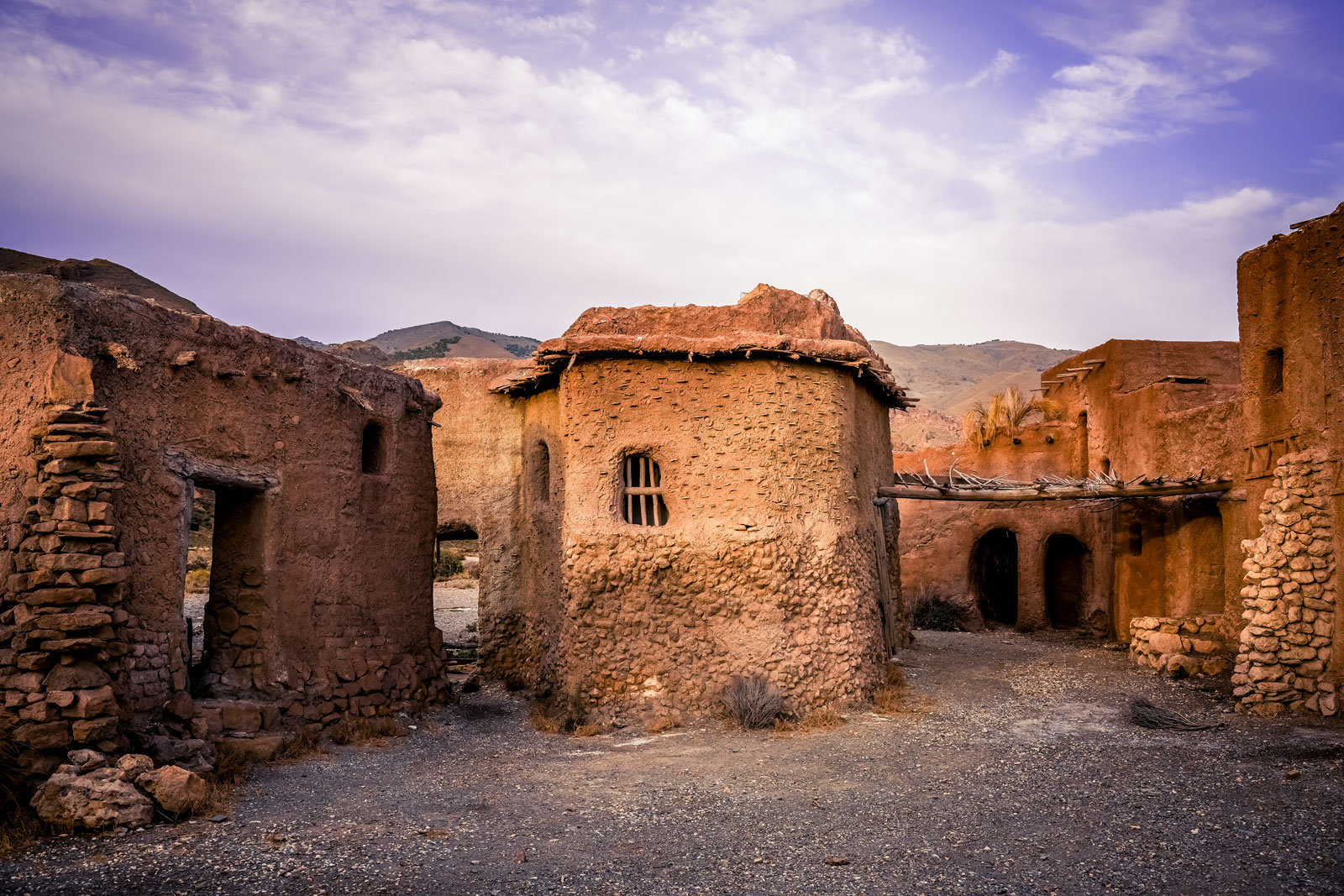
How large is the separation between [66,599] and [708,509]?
657cm

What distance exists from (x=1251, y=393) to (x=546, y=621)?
9487 millimetres

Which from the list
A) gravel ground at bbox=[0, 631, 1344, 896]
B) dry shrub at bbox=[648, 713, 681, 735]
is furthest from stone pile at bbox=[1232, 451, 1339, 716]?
dry shrub at bbox=[648, 713, 681, 735]

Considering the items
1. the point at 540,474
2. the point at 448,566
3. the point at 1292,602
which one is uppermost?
the point at 540,474

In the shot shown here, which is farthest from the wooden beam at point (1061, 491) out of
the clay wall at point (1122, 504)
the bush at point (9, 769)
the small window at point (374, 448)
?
the bush at point (9, 769)

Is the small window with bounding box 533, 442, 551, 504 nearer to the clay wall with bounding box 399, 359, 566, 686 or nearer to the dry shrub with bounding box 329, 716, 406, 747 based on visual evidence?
the clay wall with bounding box 399, 359, 566, 686

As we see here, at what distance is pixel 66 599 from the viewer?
759 centimetres

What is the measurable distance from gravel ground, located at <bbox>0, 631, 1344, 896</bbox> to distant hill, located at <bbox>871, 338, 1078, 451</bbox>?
117 feet

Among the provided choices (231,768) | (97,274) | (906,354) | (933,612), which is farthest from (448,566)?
(906,354)

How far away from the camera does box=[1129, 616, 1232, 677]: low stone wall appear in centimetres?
1311

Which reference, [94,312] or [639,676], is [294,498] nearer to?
[94,312]

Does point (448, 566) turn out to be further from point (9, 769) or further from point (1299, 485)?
point (1299, 485)

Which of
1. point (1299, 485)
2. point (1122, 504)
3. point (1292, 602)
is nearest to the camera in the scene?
point (1292, 602)

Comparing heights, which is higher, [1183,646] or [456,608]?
[1183,646]

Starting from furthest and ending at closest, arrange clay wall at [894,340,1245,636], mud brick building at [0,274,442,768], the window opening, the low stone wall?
the window opening, clay wall at [894,340,1245,636], the low stone wall, mud brick building at [0,274,442,768]
